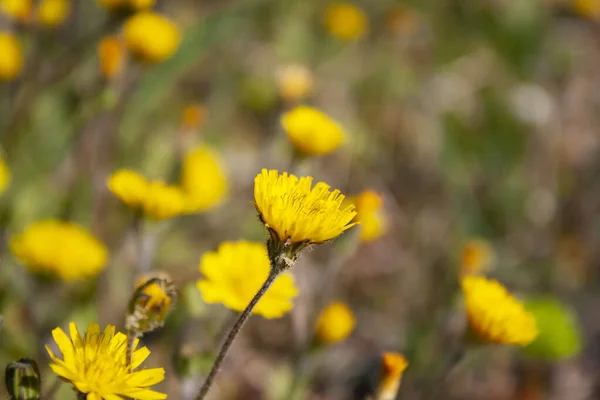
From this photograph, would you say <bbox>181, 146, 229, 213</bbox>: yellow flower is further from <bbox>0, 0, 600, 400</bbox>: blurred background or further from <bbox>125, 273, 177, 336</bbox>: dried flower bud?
<bbox>125, 273, 177, 336</bbox>: dried flower bud

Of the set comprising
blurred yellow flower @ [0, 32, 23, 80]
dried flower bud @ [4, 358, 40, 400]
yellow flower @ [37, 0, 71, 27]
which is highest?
yellow flower @ [37, 0, 71, 27]

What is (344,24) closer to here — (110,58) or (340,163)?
(340,163)

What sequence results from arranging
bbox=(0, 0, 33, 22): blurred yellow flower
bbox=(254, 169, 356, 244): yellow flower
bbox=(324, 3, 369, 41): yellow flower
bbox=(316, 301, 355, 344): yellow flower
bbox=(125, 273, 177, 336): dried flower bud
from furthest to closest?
bbox=(324, 3, 369, 41): yellow flower, bbox=(0, 0, 33, 22): blurred yellow flower, bbox=(316, 301, 355, 344): yellow flower, bbox=(125, 273, 177, 336): dried flower bud, bbox=(254, 169, 356, 244): yellow flower

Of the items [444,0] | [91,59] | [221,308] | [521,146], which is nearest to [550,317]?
[221,308]

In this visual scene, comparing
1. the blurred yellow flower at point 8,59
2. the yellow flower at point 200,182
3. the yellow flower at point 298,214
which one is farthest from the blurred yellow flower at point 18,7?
the yellow flower at point 298,214

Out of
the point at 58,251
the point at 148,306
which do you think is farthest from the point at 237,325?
the point at 58,251

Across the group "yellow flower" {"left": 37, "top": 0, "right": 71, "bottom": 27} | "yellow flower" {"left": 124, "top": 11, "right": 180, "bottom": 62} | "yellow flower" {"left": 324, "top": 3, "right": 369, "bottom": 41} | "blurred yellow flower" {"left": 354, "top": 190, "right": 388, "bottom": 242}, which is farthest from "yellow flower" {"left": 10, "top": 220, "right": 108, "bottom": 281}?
"yellow flower" {"left": 324, "top": 3, "right": 369, "bottom": 41}

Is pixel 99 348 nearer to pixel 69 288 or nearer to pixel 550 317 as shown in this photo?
pixel 69 288
